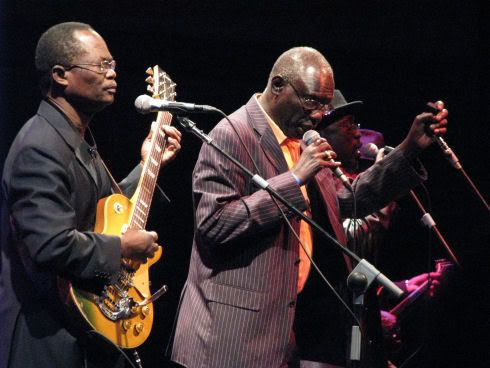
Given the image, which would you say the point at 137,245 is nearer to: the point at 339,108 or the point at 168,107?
the point at 168,107

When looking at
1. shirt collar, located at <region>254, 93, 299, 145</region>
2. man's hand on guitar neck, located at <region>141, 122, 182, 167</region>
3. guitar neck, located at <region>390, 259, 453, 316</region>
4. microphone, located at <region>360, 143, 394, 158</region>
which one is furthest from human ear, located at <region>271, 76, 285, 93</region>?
guitar neck, located at <region>390, 259, 453, 316</region>

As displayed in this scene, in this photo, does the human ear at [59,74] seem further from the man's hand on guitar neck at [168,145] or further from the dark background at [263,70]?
the dark background at [263,70]

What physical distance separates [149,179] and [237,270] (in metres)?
0.61

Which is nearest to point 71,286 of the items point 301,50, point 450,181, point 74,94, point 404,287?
point 74,94

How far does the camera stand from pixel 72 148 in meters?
3.30

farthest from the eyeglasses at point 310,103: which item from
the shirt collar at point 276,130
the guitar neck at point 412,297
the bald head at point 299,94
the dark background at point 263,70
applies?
the guitar neck at point 412,297

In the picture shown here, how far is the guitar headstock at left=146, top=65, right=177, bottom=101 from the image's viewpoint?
391 cm

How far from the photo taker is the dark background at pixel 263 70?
538 cm

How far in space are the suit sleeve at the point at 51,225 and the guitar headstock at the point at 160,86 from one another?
0.82 meters

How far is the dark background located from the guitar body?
1.77 m

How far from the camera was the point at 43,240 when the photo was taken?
3.05m

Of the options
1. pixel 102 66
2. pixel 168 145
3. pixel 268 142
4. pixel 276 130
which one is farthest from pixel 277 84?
pixel 102 66

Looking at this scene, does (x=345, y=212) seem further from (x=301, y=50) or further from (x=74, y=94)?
(x=74, y=94)

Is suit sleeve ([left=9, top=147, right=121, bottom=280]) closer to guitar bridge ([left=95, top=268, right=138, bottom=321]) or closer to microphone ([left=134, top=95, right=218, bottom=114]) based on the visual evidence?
guitar bridge ([left=95, top=268, right=138, bottom=321])
